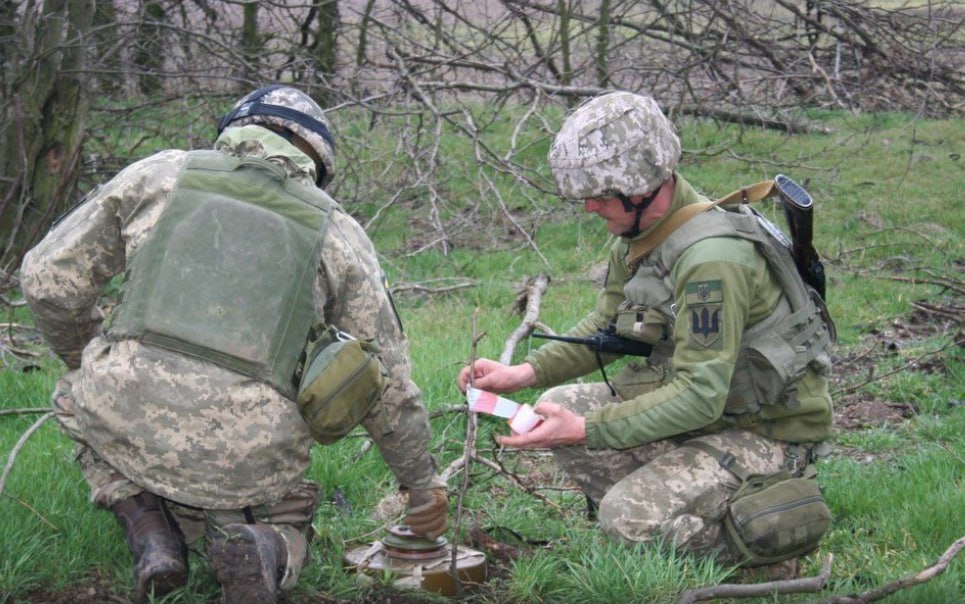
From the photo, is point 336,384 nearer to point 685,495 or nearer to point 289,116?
point 289,116

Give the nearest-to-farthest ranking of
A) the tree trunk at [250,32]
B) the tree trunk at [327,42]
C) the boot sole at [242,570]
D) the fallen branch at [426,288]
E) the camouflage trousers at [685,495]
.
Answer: the boot sole at [242,570] < the camouflage trousers at [685,495] < the fallen branch at [426,288] < the tree trunk at [250,32] < the tree trunk at [327,42]

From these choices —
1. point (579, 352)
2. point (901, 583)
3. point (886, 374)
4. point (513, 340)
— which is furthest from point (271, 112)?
point (886, 374)

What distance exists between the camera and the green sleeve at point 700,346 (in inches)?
152

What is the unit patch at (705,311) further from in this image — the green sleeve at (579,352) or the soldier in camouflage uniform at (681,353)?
the green sleeve at (579,352)

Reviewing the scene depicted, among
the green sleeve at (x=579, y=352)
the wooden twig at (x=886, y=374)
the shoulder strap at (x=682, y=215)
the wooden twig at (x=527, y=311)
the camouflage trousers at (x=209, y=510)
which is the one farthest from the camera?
the wooden twig at (x=886, y=374)

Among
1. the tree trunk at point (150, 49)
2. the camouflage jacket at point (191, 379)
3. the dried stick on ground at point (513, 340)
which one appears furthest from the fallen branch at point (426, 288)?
the camouflage jacket at point (191, 379)

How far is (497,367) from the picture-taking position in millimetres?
4508

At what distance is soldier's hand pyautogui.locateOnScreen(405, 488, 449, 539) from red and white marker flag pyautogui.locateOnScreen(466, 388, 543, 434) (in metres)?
0.41

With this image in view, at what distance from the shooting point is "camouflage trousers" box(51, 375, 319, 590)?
3.79 meters

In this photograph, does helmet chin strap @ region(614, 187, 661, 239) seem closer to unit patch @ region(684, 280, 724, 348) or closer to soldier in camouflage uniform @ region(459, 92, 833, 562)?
soldier in camouflage uniform @ region(459, 92, 833, 562)

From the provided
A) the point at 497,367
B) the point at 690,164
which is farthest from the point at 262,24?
the point at 497,367

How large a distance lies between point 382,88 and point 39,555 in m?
6.97

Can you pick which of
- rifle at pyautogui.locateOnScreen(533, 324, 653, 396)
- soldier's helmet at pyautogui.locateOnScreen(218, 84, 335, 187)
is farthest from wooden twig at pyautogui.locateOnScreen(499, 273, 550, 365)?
soldier's helmet at pyautogui.locateOnScreen(218, 84, 335, 187)

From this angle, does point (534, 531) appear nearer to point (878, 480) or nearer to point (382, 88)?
point (878, 480)
